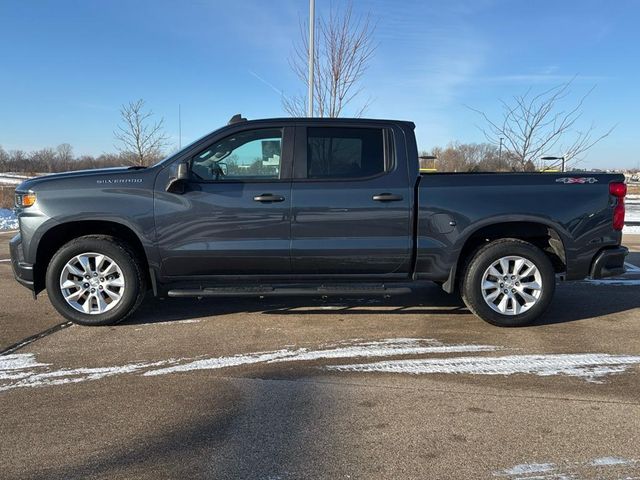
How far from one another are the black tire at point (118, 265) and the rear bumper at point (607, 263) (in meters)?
4.40

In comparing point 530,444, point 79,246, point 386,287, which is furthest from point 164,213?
point 530,444

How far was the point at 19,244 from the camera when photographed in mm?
4703

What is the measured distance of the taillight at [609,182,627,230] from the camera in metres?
4.79

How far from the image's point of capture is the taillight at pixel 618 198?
4785mm

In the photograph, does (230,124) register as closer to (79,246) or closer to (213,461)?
(79,246)

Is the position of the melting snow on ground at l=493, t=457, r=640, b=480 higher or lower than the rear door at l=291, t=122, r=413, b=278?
lower

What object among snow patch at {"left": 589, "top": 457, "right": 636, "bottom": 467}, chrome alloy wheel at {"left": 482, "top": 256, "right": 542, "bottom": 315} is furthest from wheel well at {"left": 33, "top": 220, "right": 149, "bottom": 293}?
snow patch at {"left": 589, "top": 457, "right": 636, "bottom": 467}

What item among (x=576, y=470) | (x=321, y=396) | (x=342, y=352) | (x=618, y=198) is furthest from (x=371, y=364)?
(x=618, y=198)

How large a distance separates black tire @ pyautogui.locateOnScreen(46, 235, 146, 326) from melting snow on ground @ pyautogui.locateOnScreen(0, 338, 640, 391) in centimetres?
73

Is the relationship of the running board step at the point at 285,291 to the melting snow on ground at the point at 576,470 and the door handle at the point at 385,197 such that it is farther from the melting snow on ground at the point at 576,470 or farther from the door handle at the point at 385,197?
the melting snow on ground at the point at 576,470

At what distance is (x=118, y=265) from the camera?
15.4ft

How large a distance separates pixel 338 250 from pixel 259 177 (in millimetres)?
1020

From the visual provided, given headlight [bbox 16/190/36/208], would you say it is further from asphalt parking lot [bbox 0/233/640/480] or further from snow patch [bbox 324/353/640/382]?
snow patch [bbox 324/353/640/382]

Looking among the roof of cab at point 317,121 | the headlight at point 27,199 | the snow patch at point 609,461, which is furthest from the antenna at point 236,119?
the snow patch at point 609,461
